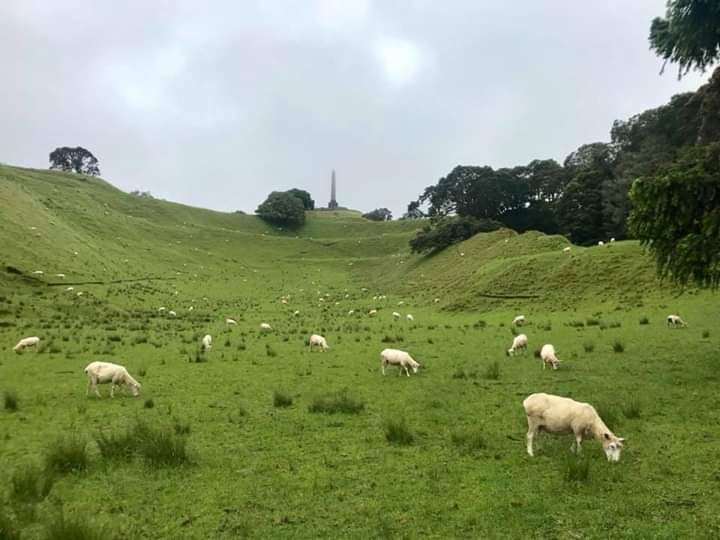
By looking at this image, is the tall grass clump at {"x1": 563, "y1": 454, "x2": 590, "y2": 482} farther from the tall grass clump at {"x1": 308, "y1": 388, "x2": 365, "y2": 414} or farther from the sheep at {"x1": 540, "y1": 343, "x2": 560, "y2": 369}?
the sheep at {"x1": 540, "y1": 343, "x2": 560, "y2": 369}

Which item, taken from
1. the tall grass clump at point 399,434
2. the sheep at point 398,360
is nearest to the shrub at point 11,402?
the tall grass clump at point 399,434

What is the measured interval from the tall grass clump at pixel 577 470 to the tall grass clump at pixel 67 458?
7948 mm

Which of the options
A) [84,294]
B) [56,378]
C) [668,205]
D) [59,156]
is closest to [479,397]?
[668,205]

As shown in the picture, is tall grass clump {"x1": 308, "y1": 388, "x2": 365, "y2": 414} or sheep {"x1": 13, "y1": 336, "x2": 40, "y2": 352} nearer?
tall grass clump {"x1": 308, "y1": 388, "x2": 365, "y2": 414}

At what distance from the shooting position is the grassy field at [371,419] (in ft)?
24.7

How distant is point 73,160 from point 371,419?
157416 mm

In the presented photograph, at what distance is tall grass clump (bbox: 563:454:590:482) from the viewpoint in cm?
831

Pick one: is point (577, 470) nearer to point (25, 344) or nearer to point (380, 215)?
point (25, 344)

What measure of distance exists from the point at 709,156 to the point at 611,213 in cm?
5415

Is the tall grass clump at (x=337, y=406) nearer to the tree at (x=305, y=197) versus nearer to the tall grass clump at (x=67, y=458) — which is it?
the tall grass clump at (x=67, y=458)

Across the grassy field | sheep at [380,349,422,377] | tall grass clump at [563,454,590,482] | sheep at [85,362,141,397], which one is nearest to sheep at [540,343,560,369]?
the grassy field

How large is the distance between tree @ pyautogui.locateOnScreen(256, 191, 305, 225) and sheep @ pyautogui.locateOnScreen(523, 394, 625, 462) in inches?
4363

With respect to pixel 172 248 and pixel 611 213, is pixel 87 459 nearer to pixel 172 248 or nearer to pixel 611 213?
pixel 611 213

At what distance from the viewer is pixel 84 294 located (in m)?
41.9
